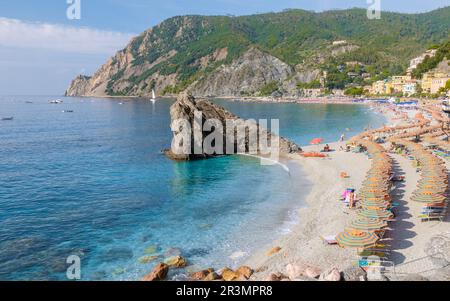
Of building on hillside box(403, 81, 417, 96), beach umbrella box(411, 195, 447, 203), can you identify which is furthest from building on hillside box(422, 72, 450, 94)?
beach umbrella box(411, 195, 447, 203)

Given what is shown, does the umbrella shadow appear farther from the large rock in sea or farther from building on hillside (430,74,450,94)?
building on hillside (430,74,450,94)

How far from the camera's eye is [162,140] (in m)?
64.8

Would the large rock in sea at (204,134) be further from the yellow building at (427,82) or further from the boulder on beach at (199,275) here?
the yellow building at (427,82)

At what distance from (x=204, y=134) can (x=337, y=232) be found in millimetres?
29212

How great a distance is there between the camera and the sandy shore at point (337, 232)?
55.8 ft

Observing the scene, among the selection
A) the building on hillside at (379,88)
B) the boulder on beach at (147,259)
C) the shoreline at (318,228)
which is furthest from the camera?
the building on hillside at (379,88)

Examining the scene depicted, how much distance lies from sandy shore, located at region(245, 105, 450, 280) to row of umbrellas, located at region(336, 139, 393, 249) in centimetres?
97

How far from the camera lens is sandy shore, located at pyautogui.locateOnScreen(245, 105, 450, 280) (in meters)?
17.0

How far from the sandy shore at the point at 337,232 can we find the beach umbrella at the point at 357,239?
0.83 meters

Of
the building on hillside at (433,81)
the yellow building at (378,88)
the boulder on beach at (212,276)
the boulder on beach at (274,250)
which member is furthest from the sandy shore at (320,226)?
the yellow building at (378,88)

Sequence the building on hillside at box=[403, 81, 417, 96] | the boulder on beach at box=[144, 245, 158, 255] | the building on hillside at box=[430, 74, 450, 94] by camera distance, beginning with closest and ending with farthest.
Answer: the boulder on beach at box=[144, 245, 158, 255], the building on hillside at box=[430, 74, 450, 94], the building on hillside at box=[403, 81, 417, 96]

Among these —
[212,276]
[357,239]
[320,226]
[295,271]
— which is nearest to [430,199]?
[320,226]

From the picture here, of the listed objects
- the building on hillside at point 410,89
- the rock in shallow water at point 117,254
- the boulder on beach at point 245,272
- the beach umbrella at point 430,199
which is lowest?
the rock in shallow water at point 117,254
